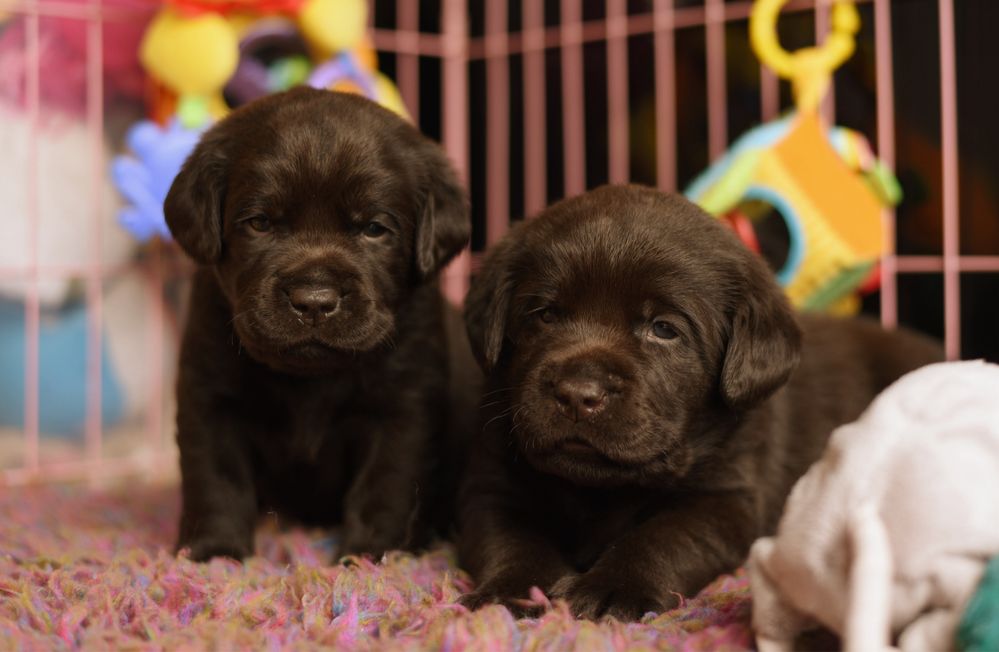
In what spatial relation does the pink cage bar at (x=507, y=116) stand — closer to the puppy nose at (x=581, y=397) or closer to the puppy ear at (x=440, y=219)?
the puppy ear at (x=440, y=219)

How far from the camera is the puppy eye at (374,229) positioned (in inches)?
84.0

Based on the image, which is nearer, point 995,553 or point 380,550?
point 995,553

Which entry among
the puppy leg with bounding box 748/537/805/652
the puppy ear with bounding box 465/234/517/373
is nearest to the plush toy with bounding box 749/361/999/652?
the puppy leg with bounding box 748/537/805/652

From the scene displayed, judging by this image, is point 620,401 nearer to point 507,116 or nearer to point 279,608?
point 279,608

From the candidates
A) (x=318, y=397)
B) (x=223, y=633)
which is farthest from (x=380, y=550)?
(x=223, y=633)

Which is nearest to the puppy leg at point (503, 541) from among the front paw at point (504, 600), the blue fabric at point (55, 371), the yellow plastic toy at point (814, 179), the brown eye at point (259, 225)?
the front paw at point (504, 600)

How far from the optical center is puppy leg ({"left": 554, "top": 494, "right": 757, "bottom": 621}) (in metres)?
1.64

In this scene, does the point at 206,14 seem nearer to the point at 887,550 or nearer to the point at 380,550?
the point at 380,550

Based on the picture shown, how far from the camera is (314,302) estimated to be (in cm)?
195

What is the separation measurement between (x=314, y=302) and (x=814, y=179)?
5.13 feet

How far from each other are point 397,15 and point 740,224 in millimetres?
1504

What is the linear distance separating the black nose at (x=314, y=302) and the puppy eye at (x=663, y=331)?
604 millimetres

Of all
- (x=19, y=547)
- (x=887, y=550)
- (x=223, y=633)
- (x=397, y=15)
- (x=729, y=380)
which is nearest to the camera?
(x=887, y=550)

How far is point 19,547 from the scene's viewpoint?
2117 mm
